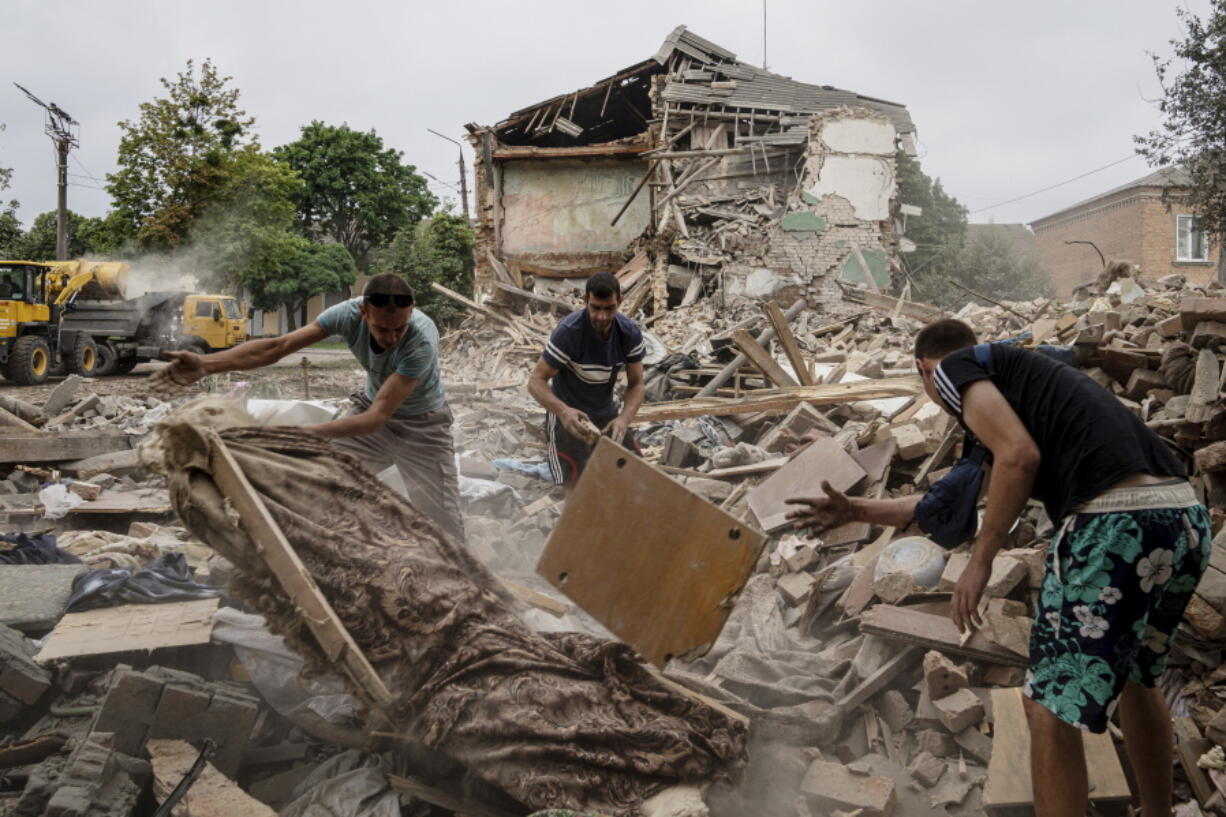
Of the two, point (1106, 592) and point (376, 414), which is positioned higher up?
point (376, 414)

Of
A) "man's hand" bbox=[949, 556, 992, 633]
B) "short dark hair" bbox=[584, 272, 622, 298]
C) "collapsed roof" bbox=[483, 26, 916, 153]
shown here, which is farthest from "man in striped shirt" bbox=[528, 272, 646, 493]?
"collapsed roof" bbox=[483, 26, 916, 153]

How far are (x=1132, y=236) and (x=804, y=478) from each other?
31.1 metres

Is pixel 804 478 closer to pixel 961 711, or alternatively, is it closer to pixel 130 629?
pixel 961 711

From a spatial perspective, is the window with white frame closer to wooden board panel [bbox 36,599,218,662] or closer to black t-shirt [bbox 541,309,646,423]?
black t-shirt [bbox 541,309,646,423]

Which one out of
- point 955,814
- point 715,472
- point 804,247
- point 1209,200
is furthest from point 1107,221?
point 955,814

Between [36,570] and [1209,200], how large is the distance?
20.0 m

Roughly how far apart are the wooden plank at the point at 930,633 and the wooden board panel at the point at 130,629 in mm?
2830

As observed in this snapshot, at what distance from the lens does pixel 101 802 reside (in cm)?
243

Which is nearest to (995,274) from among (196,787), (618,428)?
(618,428)

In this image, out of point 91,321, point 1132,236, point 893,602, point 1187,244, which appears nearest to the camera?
point 893,602

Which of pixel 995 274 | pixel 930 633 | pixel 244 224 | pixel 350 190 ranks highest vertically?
pixel 350 190

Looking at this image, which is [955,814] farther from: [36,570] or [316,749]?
[36,570]

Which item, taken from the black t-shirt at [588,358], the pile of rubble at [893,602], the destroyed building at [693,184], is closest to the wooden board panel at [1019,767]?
the pile of rubble at [893,602]

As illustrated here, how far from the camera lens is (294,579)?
2.62m
